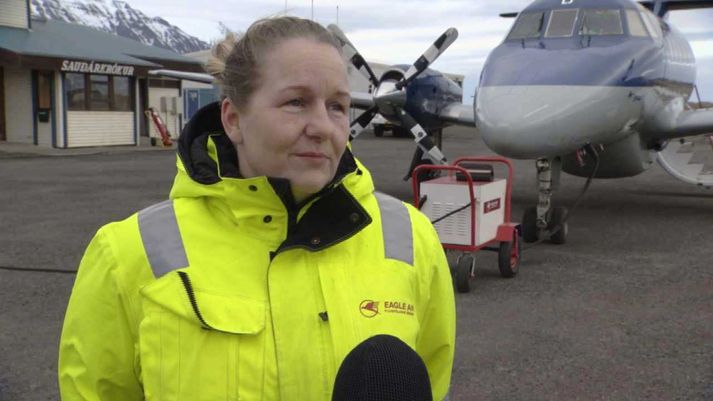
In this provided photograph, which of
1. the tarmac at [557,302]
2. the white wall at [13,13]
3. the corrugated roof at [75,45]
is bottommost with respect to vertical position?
the tarmac at [557,302]

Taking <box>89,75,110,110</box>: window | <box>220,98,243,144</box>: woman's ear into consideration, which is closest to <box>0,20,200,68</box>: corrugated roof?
<box>89,75,110,110</box>: window

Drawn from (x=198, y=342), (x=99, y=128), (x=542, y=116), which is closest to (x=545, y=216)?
(x=542, y=116)

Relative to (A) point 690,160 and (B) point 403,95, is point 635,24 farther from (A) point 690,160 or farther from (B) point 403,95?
(A) point 690,160

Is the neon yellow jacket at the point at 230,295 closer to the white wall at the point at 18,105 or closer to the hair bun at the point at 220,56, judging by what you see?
the hair bun at the point at 220,56

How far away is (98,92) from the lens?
78.7 ft

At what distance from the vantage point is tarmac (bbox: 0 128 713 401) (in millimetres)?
4328

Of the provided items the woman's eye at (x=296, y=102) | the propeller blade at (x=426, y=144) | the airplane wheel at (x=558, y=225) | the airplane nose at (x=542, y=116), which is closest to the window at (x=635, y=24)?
the airplane nose at (x=542, y=116)

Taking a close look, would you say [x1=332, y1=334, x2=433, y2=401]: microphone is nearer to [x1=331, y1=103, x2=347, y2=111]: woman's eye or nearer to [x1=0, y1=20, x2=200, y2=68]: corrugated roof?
[x1=331, y1=103, x2=347, y2=111]: woman's eye

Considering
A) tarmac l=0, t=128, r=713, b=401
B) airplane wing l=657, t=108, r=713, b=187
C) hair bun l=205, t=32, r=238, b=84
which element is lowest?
tarmac l=0, t=128, r=713, b=401

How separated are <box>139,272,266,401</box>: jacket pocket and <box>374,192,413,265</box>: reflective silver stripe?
14.2 inches

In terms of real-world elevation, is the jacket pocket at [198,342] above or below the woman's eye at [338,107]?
below

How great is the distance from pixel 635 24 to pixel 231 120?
864cm

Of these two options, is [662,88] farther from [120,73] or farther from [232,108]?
[120,73]

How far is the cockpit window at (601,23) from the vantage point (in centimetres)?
885
